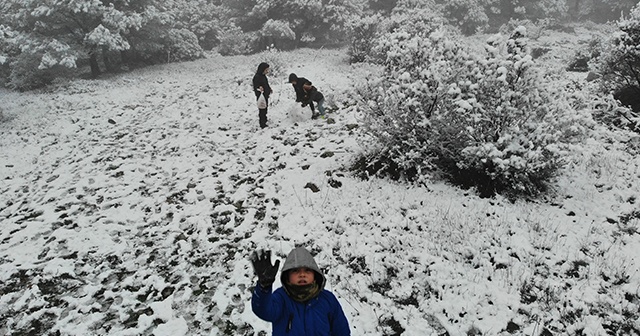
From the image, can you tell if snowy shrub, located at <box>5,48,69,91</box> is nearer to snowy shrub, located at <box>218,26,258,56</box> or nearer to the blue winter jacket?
snowy shrub, located at <box>218,26,258,56</box>

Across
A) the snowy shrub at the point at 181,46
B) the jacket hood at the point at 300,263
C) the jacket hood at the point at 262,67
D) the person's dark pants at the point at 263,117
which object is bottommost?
the person's dark pants at the point at 263,117

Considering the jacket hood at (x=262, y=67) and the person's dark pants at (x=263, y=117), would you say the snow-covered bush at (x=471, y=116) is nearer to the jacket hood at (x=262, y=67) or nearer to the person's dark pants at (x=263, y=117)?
the jacket hood at (x=262, y=67)

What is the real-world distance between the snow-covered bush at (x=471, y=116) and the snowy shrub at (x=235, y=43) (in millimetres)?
21822

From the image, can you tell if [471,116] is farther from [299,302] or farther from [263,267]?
[263,267]

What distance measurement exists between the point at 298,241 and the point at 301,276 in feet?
11.2

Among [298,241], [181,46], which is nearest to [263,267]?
[298,241]

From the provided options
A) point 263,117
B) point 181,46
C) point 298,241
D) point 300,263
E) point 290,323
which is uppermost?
point 181,46

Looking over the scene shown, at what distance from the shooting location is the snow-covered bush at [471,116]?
5984 millimetres

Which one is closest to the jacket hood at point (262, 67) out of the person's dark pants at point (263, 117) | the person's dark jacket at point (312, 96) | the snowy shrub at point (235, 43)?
the person's dark pants at point (263, 117)

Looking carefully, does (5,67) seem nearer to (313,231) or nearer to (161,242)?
(161,242)

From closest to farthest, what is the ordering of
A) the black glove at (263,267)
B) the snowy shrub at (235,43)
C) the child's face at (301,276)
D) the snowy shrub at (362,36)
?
1. the black glove at (263,267)
2. the child's face at (301,276)
3. the snowy shrub at (362,36)
4. the snowy shrub at (235,43)

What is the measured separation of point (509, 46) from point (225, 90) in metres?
12.4

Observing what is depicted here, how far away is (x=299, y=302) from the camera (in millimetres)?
2555

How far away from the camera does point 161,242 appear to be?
20.2 feet
